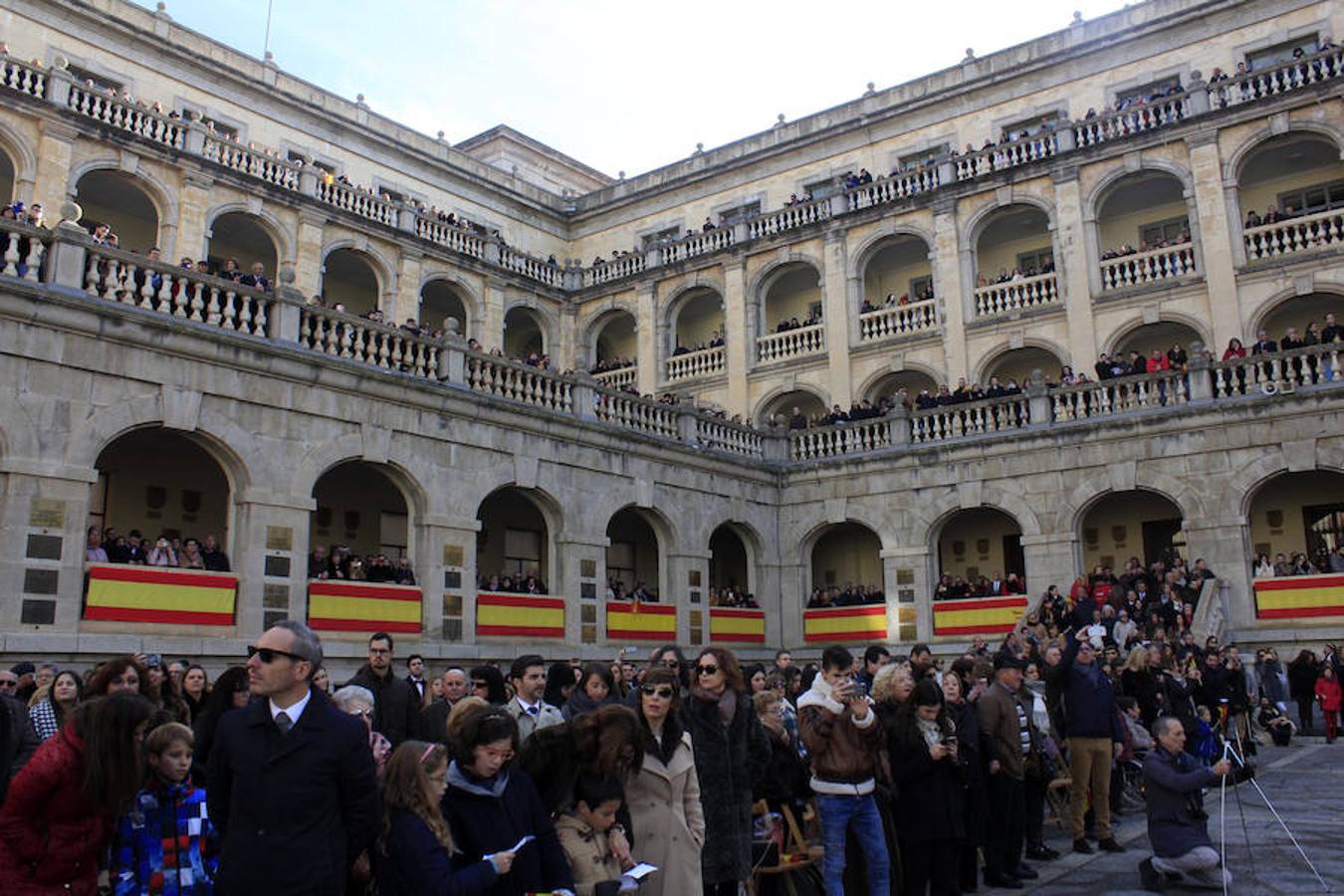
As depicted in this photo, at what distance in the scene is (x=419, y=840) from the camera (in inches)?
183

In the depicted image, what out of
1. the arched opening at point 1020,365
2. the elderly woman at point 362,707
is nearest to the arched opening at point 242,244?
the arched opening at point 1020,365

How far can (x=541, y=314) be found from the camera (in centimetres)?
3562

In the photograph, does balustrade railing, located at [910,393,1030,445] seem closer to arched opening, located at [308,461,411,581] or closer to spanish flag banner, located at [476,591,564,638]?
spanish flag banner, located at [476,591,564,638]

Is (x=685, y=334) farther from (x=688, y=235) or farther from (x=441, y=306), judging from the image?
(x=441, y=306)

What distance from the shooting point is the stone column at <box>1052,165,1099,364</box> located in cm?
2766

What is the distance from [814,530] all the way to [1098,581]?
7.26 metres

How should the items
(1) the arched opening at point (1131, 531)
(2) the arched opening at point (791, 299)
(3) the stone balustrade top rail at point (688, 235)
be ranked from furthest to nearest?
(2) the arched opening at point (791, 299) → (1) the arched opening at point (1131, 531) → (3) the stone balustrade top rail at point (688, 235)

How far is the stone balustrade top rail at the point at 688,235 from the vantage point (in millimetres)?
25062

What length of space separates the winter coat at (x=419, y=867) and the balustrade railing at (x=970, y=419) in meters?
21.5

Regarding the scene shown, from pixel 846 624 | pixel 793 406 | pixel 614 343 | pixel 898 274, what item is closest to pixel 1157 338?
pixel 898 274

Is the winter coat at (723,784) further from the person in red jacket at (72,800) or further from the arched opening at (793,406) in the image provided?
the arched opening at (793,406)

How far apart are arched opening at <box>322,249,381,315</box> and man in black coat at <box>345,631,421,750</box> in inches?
891

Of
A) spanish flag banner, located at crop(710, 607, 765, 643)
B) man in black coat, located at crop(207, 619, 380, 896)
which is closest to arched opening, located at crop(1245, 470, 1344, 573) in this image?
spanish flag banner, located at crop(710, 607, 765, 643)

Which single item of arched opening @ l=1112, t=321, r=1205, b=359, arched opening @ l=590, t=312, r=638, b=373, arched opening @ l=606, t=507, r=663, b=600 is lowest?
arched opening @ l=606, t=507, r=663, b=600
